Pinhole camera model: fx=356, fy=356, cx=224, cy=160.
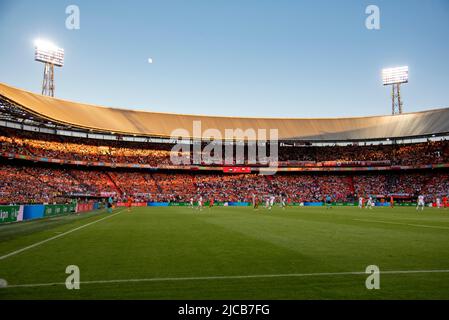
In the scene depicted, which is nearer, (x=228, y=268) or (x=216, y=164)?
(x=228, y=268)

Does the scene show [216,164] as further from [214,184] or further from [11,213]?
Result: [11,213]

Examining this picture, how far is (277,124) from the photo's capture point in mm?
78375

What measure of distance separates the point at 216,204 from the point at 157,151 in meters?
19.5

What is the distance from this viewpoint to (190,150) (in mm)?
78125

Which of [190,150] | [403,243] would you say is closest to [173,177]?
[190,150]

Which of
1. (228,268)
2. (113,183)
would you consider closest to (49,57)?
(113,183)

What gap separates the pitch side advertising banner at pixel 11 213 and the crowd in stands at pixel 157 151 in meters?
35.6

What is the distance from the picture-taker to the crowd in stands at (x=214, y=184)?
5859 cm

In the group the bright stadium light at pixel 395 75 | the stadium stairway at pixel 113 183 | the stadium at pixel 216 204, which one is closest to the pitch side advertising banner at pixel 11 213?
the stadium at pixel 216 204

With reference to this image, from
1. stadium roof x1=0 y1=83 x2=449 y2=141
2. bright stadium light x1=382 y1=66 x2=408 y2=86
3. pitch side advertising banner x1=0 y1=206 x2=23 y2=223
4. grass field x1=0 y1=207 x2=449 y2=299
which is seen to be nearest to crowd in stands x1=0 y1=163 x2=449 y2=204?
stadium roof x1=0 y1=83 x2=449 y2=141

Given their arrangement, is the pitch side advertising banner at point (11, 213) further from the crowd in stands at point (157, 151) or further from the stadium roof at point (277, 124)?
the crowd in stands at point (157, 151)

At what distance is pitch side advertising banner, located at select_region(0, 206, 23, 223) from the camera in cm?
2159

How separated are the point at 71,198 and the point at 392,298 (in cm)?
5878

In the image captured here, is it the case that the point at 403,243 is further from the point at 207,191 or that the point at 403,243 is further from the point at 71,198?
the point at 207,191
